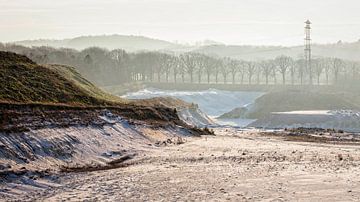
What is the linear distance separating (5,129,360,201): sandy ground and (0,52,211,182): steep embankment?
7.27 feet

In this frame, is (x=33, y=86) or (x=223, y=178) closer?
(x=223, y=178)

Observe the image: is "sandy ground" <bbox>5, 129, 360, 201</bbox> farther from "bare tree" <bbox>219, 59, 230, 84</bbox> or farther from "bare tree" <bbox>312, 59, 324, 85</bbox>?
"bare tree" <bbox>219, 59, 230, 84</bbox>

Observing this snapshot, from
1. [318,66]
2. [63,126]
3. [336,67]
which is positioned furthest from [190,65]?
[63,126]

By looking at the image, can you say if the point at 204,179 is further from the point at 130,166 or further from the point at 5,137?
the point at 5,137

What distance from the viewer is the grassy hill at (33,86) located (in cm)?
3384

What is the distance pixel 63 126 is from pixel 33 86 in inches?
263

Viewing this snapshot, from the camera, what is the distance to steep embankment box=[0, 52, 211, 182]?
26.2m

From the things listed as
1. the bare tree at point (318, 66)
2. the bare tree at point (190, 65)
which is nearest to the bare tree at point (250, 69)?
the bare tree at point (190, 65)

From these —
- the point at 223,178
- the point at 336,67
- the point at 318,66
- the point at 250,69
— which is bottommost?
the point at 223,178

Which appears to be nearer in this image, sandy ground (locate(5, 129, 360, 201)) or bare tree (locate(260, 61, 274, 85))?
sandy ground (locate(5, 129, 360, 201))

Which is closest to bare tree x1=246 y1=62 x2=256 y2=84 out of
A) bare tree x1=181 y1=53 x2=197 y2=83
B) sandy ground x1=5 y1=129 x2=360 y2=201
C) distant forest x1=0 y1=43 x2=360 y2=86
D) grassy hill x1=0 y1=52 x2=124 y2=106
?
distant forest x1=0 y1=43 x2=360 y2=86

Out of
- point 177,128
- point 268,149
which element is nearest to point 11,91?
point 177,128

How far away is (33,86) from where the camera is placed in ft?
120

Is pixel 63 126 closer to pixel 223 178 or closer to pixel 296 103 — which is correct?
pixel 223 178
